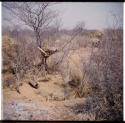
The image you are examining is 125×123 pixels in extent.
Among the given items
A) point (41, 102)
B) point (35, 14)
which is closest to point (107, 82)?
point (41, 102)

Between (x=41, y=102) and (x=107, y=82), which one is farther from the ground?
(x=107, y=82)

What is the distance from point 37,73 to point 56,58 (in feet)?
0.72

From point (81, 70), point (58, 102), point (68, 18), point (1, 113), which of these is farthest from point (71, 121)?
point (68, 18)

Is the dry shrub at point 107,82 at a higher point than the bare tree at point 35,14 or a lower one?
lower

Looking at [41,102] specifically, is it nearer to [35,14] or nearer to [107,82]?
[107,82]

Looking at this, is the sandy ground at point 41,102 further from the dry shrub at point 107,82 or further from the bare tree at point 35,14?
the bare tree at point 35,14

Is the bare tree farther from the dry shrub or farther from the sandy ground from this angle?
the dry shrub

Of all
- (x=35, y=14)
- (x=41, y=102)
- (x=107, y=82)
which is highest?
(x=35, y=14)

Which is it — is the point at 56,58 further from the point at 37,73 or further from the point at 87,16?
the point at 87,16

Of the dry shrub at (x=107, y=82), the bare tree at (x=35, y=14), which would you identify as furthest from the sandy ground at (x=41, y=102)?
the bare tree at (x=35, y=14)

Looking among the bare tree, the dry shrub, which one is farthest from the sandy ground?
the bare tree

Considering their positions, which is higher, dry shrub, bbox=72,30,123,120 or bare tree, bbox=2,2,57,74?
bare tree, bbox=2,2,57,74

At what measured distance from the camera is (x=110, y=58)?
2697 millimetres

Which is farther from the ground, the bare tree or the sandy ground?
the bare tree
